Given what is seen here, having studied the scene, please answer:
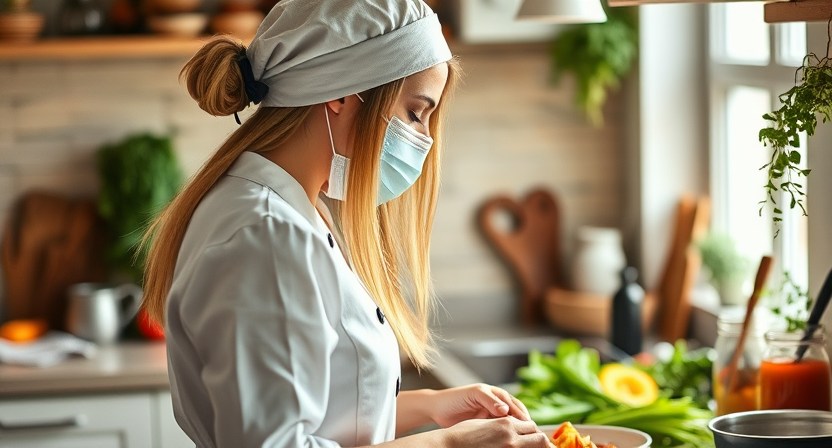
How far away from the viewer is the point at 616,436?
1.80 m

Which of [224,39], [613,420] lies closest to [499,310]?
[613,420]

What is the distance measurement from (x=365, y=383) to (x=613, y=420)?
0.75m

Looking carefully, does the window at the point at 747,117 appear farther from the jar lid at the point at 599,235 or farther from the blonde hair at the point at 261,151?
the blonde hair at the point at 261,151

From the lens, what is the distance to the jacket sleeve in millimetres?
1296

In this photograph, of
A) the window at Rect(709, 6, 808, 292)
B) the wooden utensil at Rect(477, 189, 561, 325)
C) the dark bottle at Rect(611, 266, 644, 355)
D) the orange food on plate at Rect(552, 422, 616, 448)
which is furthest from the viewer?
the wooden utensil at Rect(477, 189, 561, 325)

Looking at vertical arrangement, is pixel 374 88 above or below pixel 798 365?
above

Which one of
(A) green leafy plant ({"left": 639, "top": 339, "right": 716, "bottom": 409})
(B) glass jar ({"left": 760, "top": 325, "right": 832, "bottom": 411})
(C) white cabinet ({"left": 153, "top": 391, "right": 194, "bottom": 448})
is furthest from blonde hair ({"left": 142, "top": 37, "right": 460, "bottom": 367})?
(C) white cabinet ({"left": 153, "top": 391, "right": 194, "bottom": 448})

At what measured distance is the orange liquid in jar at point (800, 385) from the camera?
6.07 feet

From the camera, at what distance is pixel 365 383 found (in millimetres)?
1457

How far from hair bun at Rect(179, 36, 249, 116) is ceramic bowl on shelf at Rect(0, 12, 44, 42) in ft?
5.79

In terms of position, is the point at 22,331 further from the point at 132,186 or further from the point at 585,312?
the point at 585,312

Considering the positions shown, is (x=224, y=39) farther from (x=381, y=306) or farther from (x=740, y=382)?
(x=740, y=382)

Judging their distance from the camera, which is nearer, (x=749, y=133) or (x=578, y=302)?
(x=749, y=133)

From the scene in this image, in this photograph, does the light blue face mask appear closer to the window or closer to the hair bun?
the hair bun
